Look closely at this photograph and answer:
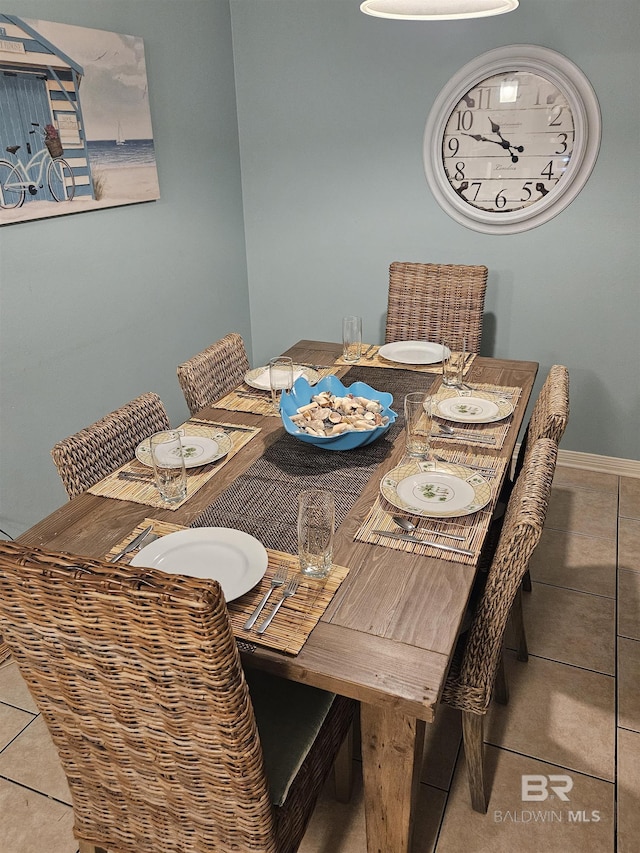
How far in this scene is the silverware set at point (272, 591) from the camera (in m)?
1.19

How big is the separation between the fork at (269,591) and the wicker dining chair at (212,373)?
3.30ft

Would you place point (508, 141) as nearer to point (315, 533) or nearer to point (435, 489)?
point (435, 489)

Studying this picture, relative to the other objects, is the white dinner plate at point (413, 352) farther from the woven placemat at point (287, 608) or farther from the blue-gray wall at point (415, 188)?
the woven placemat at point (287, 608)

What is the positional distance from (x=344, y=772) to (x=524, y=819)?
0.46 meters

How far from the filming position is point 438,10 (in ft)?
5.47

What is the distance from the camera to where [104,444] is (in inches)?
70.1

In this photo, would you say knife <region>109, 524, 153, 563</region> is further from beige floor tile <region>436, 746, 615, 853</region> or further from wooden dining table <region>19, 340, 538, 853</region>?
beige floor tile <region>436, 746, 615, 853</region>

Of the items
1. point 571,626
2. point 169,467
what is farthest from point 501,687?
point 169,467

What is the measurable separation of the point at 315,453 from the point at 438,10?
1.18 m

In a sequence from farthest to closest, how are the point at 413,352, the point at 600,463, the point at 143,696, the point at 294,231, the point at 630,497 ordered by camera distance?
the point at 294,231
the point at 600,463
the point at 630,497
the point at 413,352
the point at 143,696

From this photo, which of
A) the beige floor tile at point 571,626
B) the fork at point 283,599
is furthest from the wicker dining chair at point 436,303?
the fork at point 283,599

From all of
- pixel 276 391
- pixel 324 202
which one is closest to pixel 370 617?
pixel 276 391

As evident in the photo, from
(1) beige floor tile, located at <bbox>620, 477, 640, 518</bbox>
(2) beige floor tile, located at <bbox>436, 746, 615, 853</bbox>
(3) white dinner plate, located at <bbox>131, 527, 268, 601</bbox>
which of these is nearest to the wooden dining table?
(3) white dinner plate, located at <bbox>131, 527, 268, 601</bbox>

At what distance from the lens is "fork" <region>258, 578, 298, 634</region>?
3.88ft
